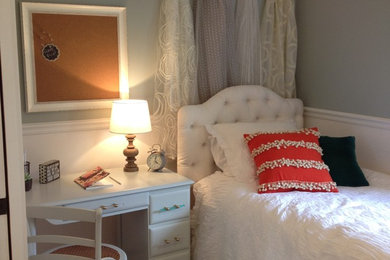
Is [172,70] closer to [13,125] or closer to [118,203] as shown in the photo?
[118,203]

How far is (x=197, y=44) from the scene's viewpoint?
9.66 ft

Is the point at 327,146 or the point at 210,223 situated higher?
the point at 327,146

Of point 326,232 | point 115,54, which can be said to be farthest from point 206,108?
point 326,232

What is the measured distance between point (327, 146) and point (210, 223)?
91cm

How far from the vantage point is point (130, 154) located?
265 centimetres

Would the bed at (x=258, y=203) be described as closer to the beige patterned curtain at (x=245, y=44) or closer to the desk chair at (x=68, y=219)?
the beige patterned curtain at (x=245, y=44)

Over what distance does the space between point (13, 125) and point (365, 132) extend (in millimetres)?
2358

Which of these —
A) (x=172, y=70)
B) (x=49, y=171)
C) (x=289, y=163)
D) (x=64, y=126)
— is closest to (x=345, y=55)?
(x=289, y=163)

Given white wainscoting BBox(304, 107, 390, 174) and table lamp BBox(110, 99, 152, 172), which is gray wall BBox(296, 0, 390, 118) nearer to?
white wainscoting BBox(304, 107, 390, 174)

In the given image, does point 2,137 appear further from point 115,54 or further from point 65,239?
Answer: point 115,54

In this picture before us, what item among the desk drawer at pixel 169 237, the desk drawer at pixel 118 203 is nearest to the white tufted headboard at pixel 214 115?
the desk drawer at pixel 169 237

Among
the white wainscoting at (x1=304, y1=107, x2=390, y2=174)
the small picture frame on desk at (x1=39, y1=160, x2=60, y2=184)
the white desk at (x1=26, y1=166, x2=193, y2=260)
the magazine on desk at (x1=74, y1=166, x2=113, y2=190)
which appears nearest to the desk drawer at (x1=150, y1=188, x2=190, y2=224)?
the white desk at (x1=26, y1=166, x2=193, y2=260)

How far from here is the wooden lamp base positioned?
2650 millimetres

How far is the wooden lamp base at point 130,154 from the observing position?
2650mm
